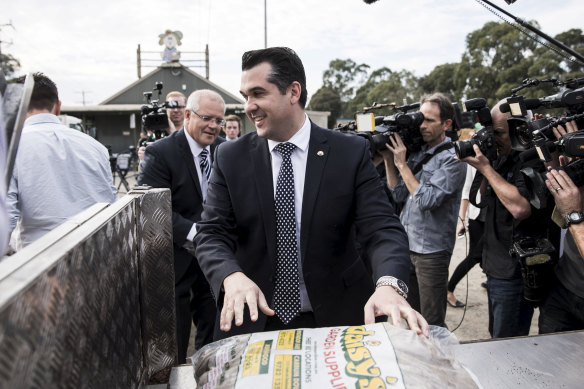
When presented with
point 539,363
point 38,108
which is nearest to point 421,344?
point 539,363

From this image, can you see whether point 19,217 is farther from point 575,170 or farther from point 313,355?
point 575,170

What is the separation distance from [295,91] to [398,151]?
5.40ft

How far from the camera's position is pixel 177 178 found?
3.23 metres

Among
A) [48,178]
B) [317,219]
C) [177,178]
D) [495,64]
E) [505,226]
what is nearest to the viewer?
[317,219]

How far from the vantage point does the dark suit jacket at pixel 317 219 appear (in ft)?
5.90

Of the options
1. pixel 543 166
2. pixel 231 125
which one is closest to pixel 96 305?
pixel 543 166

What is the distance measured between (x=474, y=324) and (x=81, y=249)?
443 cm

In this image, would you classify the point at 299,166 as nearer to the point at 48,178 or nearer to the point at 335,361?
the point at 335,361

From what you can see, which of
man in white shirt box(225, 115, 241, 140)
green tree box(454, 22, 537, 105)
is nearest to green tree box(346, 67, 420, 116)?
green tree box(454, 22, 537, 105)

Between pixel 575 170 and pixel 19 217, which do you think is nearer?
pixel 575 170

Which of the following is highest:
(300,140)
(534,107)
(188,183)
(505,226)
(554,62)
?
(554,62)

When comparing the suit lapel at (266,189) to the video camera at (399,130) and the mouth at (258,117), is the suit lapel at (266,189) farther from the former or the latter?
the video camera at (399,130)

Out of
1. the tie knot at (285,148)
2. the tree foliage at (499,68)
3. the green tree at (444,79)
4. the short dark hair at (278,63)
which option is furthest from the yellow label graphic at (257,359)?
the green tree at (444,79)

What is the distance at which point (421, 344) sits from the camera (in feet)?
3.39
